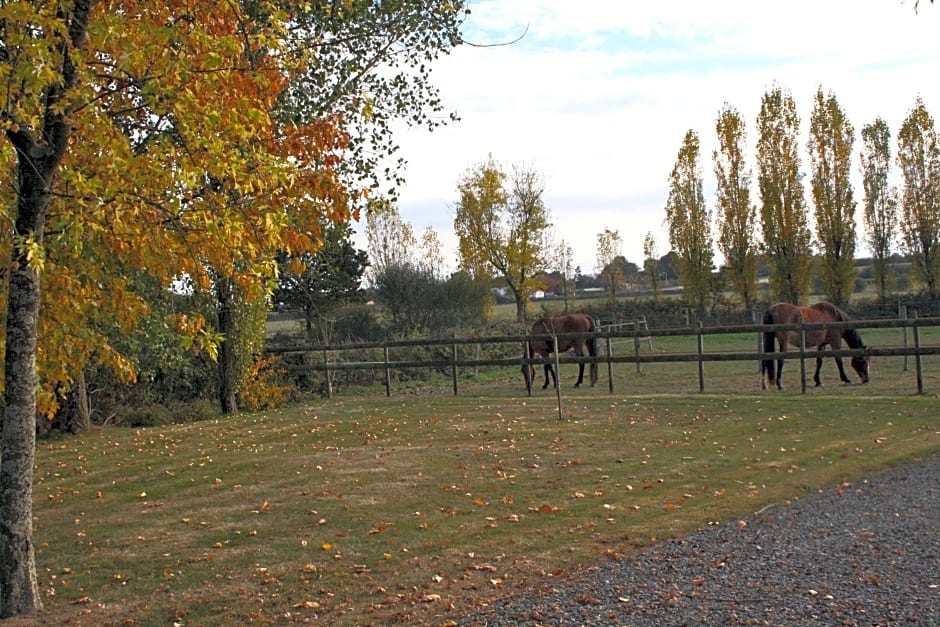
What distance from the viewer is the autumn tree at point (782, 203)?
144 ft

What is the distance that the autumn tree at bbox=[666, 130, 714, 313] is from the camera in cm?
4703

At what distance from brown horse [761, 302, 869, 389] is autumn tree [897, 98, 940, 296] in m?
25.1

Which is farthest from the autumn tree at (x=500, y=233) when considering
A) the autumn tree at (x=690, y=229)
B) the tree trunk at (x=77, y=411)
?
the tree trunk at (x=77, y=411)

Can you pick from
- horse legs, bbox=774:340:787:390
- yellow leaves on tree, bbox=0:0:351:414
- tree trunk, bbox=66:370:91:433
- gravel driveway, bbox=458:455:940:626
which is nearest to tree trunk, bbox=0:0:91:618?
yellow leaves on tree, bbox=0:0:351:414

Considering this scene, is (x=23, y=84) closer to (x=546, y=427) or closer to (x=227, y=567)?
(x=227, y=567)

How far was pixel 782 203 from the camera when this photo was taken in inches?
1750

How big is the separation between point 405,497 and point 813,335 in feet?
43.9

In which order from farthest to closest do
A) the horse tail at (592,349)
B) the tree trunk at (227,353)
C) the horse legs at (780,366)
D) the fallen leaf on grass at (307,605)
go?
the horse tail at (592,349)
the tree trunk at (227,353)
the horse legs at (780,366)
the fallen leaf on grass at (307,605)

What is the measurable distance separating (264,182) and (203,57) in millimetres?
867

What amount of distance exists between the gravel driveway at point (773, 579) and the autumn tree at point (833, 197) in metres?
38.6

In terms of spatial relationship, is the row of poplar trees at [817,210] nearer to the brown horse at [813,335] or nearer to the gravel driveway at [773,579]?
the brown horse at [813,335]

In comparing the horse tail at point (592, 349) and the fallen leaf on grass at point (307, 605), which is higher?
the horse tail at point (592, 349)

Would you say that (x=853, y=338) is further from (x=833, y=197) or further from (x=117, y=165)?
(x=833, y=197)

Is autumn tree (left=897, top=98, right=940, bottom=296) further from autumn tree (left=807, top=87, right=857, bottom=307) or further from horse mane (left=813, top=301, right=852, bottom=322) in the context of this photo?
horse mane (left=813, top=301, right=852, bottom=322)
